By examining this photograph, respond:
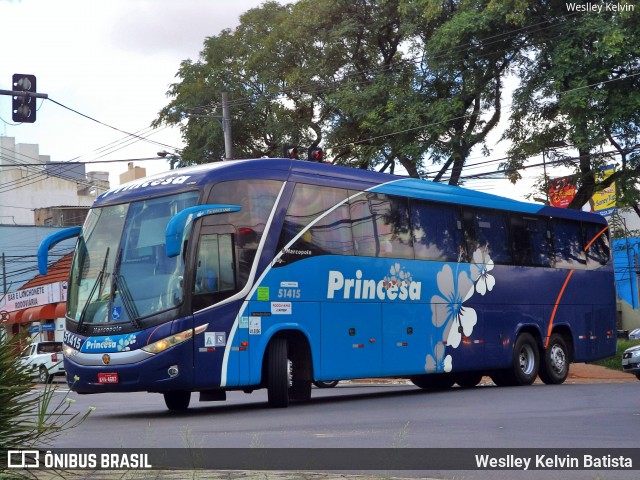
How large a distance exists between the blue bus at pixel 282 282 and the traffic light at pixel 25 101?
6293mm

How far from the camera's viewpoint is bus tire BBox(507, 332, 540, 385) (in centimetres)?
2100

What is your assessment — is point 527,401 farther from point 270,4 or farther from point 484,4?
point 270,4

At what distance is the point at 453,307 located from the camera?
63.6 feet

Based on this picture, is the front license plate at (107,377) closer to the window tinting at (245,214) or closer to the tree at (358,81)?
the window tinting at (245,214)

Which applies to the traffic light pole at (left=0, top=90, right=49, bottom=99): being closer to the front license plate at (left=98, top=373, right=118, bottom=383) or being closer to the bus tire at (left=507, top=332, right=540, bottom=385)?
the front license plate at (left=98, top=373, right=118, bottom=383)

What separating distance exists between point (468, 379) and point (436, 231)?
468 cm

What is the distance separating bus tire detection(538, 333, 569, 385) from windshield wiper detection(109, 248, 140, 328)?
421 inches

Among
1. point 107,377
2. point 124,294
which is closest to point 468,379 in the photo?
point 124,294

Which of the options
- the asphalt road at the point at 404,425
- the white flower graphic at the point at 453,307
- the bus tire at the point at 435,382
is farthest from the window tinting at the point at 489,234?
the asphalt road at the point at 404,425

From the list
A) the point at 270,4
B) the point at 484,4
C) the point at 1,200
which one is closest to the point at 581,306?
the point at 484,4

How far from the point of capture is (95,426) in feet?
44.2

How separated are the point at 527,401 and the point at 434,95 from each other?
17.7 meters

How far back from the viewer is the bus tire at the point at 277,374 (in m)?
15.2

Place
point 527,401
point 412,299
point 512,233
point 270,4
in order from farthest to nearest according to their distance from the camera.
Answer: point 270,4 → point 512,233 → point 412,299 → point 527,401
